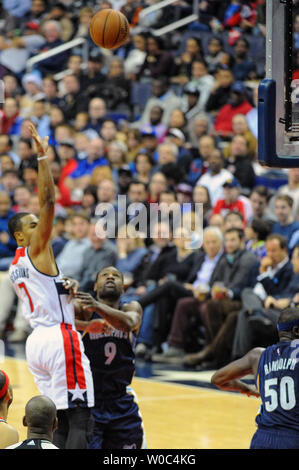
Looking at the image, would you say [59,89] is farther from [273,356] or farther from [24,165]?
[273,356]

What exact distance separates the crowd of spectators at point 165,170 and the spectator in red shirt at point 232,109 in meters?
0.02

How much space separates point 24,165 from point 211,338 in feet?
19.1

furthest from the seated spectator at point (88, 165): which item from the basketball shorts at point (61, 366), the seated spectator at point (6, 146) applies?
the basketball shorts at point (61, 366)

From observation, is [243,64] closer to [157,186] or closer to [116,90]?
[116,90]

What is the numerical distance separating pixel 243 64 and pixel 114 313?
9301 mm

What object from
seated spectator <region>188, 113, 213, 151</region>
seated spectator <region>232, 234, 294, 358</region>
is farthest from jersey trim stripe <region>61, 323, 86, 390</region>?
seated spectator <region>188, 113, 213, 151</region>

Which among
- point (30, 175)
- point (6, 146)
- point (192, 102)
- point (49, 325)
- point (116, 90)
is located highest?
point (116, 90)

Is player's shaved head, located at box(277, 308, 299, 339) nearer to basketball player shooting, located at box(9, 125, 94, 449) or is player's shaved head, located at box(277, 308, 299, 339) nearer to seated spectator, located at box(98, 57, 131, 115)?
basketball player shooting, located at box(9, 125, 94, 449)

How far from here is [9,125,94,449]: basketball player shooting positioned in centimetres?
575

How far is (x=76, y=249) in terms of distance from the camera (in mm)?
12320

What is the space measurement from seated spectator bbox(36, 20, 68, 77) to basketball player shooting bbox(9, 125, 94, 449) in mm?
13236

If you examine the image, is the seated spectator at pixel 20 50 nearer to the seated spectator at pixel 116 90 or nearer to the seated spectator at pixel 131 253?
the seated spectator at pixel 116 90

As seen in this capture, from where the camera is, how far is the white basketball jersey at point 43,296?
595 cm

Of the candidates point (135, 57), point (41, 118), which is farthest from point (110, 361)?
point (135, 57)
